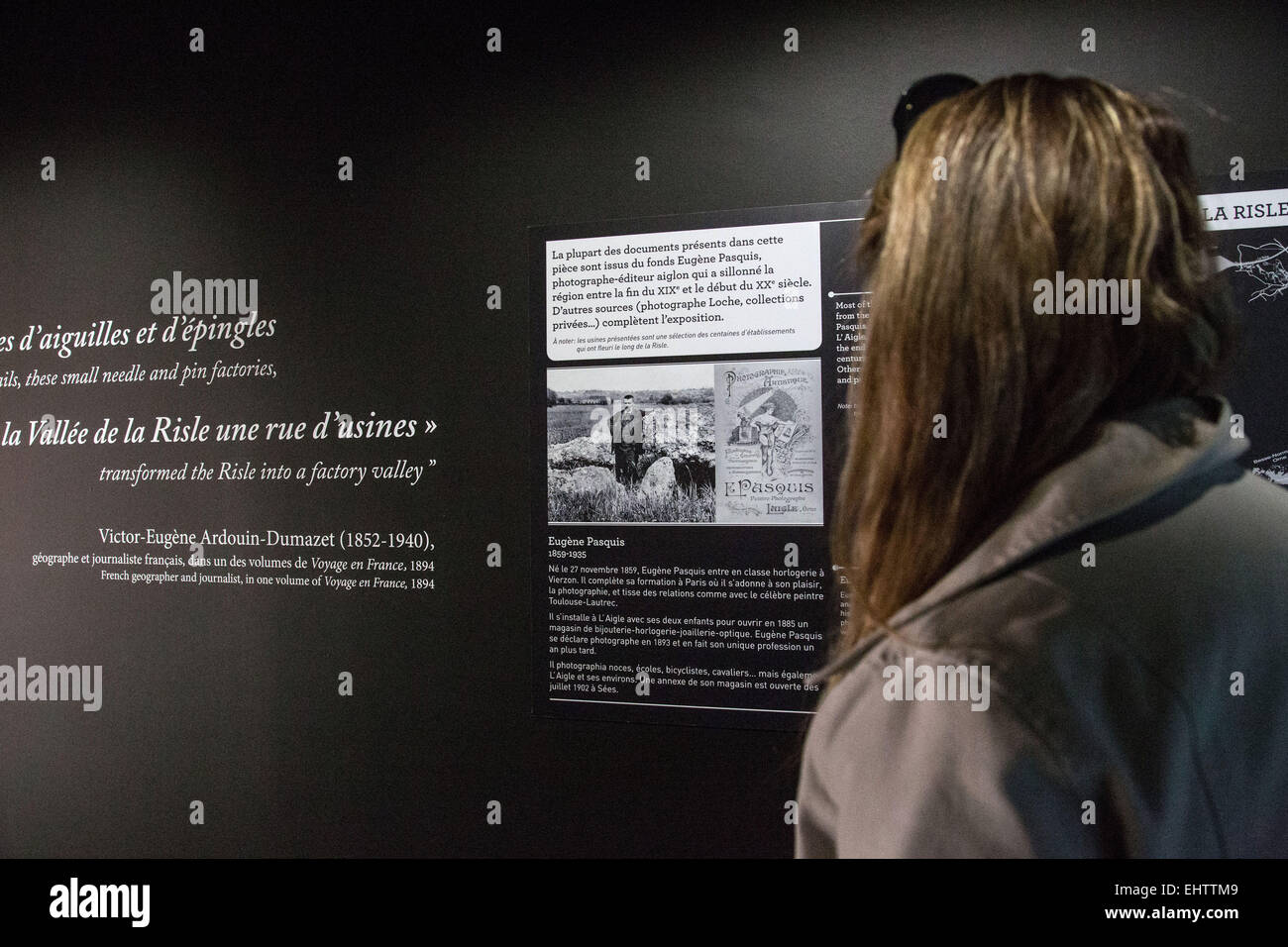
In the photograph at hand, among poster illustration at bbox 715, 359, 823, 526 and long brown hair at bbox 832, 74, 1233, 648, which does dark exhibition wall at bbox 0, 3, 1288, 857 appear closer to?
poster illustration at bbox 715, 359, 823, 526

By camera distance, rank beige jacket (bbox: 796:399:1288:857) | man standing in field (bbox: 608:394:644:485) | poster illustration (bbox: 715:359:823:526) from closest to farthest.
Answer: beige jacket (bbox: 796:399:1288:857), poster illustration (bbox: 715:359:823:526), man standing in field (bbox: 608:394:644:485)

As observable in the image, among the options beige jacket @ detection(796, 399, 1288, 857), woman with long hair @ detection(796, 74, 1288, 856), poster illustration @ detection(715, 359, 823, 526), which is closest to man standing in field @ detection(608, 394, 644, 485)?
poster illustration @ detection(715, 359, 823, 526)

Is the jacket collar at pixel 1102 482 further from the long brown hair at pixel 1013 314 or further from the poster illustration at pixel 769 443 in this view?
the poster illustration at pixel 769 443

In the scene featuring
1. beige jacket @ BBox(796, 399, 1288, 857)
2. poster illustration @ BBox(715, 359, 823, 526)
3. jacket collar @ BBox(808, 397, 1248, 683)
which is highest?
poster illustration @ BBox(715, 359, 823, 526)

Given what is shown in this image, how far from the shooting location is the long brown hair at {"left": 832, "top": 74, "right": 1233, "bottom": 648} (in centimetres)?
101

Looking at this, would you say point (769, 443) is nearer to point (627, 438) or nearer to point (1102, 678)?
point (627, 438)

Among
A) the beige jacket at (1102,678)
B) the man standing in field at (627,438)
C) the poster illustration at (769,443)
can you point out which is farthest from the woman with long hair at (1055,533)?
the man standing in field at (627,438)

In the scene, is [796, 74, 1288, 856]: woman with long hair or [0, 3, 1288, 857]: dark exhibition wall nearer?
[796, 74, 1288, 856]: woman with long hair

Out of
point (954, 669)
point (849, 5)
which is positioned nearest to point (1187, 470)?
point (954, 669)

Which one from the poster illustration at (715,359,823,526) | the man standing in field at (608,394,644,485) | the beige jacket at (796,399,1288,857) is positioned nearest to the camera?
the beige jacket at (796,399,1288,857)

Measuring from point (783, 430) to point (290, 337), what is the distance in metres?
1.56

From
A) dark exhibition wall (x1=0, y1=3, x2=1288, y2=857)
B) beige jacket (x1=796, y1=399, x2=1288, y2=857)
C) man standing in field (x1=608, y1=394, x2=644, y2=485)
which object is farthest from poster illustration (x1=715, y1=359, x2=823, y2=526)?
beige jacket (x1=796, y1=399, x2=1288, y2=857)

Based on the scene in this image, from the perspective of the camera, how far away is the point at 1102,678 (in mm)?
937

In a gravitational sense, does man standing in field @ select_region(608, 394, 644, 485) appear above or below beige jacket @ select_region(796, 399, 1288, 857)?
above
